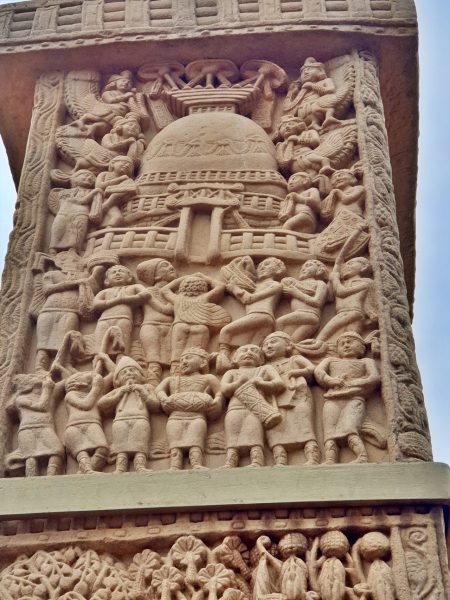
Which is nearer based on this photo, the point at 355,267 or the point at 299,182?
the point at 355,267

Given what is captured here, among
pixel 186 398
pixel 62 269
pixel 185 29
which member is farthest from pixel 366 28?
pixel 186 398

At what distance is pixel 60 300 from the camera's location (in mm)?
7383

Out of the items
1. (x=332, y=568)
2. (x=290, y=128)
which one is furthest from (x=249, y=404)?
(x=290, y=128)

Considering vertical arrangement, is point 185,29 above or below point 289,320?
above

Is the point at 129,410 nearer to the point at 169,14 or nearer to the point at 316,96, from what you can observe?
the point at 316,96

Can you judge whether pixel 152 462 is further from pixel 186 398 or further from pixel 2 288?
pixel 2 288

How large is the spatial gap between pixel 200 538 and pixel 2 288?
2300 millimetres

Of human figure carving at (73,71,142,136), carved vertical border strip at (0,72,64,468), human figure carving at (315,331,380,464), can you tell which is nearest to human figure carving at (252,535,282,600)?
human figure carving at (315,331,380,464)

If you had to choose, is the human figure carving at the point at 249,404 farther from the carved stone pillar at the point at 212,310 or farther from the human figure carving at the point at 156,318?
the human figure carving at the point at 156,318

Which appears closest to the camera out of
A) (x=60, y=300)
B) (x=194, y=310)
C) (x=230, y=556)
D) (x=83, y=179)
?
(x=230, y=556)

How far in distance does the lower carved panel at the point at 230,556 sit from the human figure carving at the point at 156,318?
1.08m

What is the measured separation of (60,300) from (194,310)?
32.9 inches

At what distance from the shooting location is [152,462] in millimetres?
6531

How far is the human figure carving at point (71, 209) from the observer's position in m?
7.84
